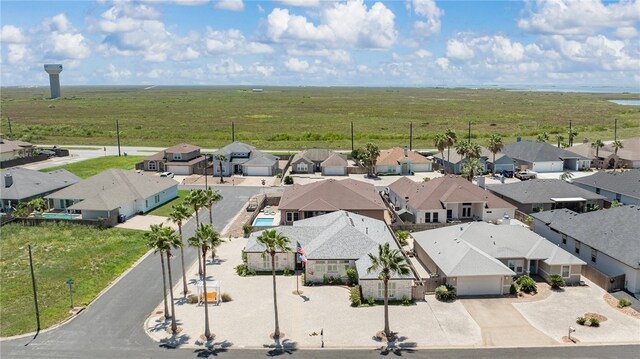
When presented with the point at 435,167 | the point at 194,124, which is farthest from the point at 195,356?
the point at 194,124

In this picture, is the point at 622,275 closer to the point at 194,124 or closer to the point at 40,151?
the point at 40,151

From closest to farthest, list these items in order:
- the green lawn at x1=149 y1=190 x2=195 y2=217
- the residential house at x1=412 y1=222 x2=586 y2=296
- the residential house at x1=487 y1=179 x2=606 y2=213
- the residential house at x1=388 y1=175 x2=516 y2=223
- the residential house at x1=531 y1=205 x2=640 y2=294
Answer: the residential house at x1=412 y1=222 x2=586 y2=296
the residential house at x1=531 y1=205 x2=640 y2=294
the residential house at x1=388 y1=175 x2=516 y2=223
the residential house at x1=487 y1=179 x2=606 y2=213
the green lawn at x1=149 y1=190 x2=195 y2=217

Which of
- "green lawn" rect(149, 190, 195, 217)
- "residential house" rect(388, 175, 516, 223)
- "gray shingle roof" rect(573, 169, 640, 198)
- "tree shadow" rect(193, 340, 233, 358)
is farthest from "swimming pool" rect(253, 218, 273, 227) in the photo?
"gray shingle roof" rect(573, 169, 640, 198)

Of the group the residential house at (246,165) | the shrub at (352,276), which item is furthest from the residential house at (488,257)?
the residential house at (246,165)

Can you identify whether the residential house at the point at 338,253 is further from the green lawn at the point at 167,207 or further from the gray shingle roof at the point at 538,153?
the gray shingle roof at the point at 538,153

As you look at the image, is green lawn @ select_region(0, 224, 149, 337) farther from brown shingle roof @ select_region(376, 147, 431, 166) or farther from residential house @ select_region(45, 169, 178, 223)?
brown shingle roof @ select_region(376, 147, 431, 166)

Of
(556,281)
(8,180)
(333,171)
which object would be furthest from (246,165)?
(556,281)

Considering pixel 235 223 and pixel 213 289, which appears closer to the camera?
pixel 213 289
